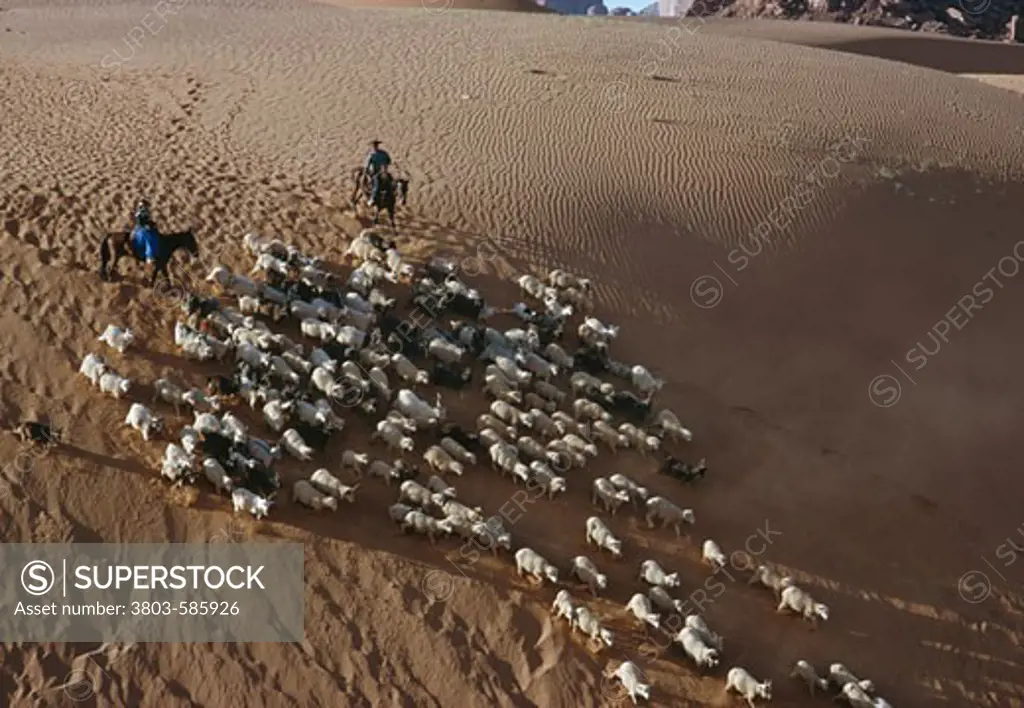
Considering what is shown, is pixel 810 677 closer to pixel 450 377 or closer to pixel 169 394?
pixel 450 377

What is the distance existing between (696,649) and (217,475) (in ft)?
18.0

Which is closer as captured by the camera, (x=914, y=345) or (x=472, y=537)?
(x=472, y=537)

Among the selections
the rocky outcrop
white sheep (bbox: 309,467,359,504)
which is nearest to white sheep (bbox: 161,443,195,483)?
white sheep (bbox: 309,467,359,504)

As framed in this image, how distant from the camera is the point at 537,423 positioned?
1254 cm

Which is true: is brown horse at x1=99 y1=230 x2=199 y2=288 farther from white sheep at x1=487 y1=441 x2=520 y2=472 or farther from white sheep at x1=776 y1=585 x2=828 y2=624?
white sheep at x1=776 y1=585 x2=828 y2=624

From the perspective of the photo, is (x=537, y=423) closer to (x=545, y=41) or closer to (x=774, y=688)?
(x=774, y=688)

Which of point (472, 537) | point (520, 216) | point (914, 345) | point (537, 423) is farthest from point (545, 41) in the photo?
point (472, 537)

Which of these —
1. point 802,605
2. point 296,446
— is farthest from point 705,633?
point 296,446

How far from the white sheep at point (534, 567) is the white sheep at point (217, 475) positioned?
3319 millimetres

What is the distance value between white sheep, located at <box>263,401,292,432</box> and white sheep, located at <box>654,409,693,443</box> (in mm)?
4823

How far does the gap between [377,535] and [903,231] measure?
490 inches

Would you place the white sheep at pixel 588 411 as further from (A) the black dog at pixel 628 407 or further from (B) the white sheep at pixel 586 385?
(B) the white sheep at pixel 586 385

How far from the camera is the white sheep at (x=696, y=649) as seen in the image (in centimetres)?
1009

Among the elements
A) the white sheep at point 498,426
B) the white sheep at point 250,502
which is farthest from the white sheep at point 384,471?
the white sheep at point 498,426
